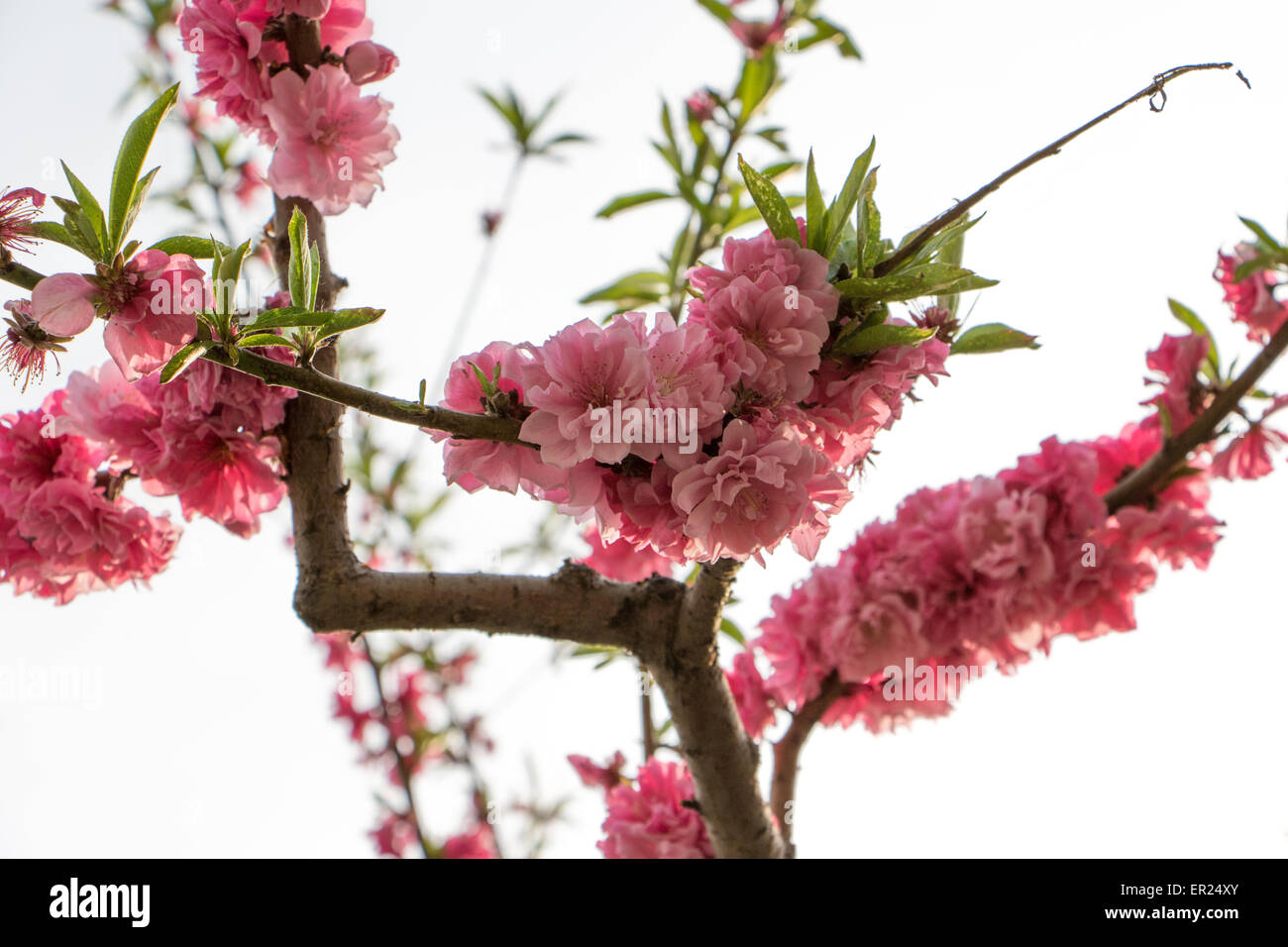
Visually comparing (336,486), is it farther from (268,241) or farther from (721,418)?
(721,418)

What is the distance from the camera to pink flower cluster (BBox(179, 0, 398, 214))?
123 cm

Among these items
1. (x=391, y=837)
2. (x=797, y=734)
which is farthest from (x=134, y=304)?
(x=391, y=837)

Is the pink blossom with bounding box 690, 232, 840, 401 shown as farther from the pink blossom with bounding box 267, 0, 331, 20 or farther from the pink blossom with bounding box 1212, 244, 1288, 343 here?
the pink blossom with bounding box 1212, 244, 1288, 343

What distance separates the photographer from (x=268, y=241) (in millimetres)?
1436

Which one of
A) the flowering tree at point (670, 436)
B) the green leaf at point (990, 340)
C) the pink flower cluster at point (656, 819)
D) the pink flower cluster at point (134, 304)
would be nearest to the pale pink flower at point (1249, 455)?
the flowering tree at point (670, 436)

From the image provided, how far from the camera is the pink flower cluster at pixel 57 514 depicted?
1278 mm

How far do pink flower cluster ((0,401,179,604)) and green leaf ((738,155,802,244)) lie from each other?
101cm

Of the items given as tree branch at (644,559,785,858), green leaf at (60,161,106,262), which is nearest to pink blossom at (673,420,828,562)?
tree branch at (644,559,785,858)

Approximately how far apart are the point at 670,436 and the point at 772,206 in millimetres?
286

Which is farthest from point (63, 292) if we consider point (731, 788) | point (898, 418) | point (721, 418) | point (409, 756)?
point (409, 756)

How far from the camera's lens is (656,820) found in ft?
5.13

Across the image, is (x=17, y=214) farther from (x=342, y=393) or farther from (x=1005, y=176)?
(x=1005, y=176)

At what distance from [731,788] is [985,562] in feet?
1.80
